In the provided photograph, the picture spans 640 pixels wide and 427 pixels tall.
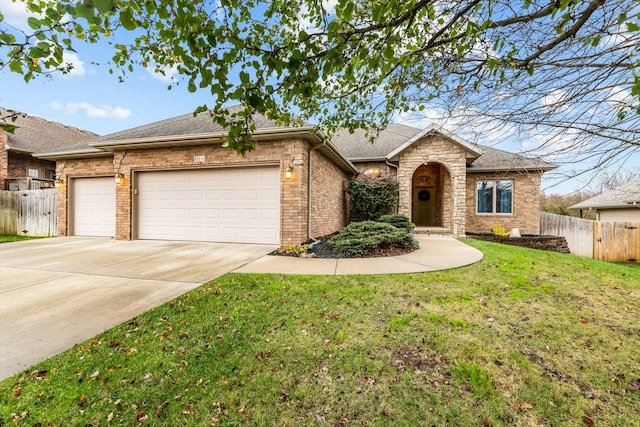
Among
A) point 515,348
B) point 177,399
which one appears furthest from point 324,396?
point 515,348

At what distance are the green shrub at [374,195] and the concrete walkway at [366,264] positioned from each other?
438 centimetres

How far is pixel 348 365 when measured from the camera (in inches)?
88.4

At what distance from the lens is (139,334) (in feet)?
8.61

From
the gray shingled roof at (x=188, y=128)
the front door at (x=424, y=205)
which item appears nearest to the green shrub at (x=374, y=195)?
the front door at (x=424, y=205)

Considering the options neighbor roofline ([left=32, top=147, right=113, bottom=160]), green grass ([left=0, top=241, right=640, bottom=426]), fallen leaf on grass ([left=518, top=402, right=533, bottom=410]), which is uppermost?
neighbor roofline ([left=32, top=147, right=113, bottom=160])

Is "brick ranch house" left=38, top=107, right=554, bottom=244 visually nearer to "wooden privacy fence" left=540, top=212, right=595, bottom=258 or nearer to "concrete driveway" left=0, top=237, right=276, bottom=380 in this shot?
"wooden privacy fence" left=540, top=212, right=595, bottom=258

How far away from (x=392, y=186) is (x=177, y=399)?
10.2m

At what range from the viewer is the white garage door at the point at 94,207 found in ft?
31.7

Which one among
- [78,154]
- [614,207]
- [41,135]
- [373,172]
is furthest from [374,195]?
[41,135]

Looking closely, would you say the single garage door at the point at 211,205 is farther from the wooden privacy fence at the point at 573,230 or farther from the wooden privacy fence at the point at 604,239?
the wooden privacy fence at the point at 604,239

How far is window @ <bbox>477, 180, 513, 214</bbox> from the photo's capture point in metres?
11.8

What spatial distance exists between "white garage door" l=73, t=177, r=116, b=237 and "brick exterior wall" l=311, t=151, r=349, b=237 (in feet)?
24.4

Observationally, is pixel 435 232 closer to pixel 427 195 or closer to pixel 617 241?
pixel 427 195

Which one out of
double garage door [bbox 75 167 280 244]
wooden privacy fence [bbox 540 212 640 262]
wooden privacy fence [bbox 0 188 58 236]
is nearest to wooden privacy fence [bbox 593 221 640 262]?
wooden privacy fence [bbox 540 212 640 262]
